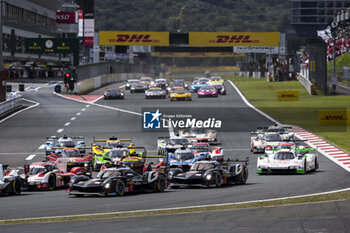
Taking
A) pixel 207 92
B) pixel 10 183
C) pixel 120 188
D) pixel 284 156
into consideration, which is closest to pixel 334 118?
pixel 284 156

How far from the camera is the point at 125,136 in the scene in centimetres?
4819

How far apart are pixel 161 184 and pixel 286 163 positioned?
797 cm

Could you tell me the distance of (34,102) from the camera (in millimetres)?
77750

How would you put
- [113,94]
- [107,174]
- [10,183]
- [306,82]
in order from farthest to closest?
[306,82], [113,94], [10,183], [107,174]

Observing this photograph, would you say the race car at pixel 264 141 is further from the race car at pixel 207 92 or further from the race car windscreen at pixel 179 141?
the race car at pixel 207 92

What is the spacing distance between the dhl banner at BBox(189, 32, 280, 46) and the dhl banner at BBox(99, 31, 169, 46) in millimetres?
5107

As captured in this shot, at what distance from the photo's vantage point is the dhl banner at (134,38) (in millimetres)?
126312

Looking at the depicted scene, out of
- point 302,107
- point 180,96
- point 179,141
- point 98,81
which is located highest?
point 98,81

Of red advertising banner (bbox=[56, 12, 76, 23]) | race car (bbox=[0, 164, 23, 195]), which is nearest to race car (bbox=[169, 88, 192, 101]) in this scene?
race car (bbox=[0, 164, 23, 195])

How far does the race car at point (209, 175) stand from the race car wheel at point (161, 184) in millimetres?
955

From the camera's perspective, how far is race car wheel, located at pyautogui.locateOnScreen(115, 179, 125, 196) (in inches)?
980

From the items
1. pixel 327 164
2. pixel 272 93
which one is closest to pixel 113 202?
pixel 327 164

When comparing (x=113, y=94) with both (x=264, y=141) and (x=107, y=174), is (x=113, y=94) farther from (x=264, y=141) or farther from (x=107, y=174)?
(x=107, y=174)

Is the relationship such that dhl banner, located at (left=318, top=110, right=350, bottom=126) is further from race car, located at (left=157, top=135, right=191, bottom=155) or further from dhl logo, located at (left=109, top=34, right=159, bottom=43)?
dhl logo, located at (left=109, top=34, right=159, bottom=43)
